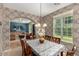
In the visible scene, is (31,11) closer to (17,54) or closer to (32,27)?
(32,27)

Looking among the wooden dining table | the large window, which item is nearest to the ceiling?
the large window

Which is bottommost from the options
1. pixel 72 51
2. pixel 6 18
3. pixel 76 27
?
pixel 72 51

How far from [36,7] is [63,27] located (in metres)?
0.53

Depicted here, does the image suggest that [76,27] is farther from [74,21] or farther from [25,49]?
[25,49]

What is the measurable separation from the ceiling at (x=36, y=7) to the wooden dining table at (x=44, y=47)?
0.46 meters

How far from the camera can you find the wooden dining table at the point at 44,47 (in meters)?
1.79

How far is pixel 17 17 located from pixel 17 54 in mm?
588

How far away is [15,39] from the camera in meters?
1.78

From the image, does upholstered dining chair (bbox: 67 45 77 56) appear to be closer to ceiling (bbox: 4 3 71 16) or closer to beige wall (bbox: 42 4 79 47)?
beige wall (bbox: 42 4 79 47)

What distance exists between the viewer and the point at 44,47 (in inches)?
70.8

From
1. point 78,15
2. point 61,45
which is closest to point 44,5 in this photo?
point 78,15

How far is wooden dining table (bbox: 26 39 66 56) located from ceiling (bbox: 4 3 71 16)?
0.46 m

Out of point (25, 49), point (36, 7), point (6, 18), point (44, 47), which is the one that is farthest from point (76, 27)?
point (6, 18)

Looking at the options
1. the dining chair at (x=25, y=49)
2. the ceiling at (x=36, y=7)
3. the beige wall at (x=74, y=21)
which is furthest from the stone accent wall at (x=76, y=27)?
the dining chair at (x=25, y=49)
